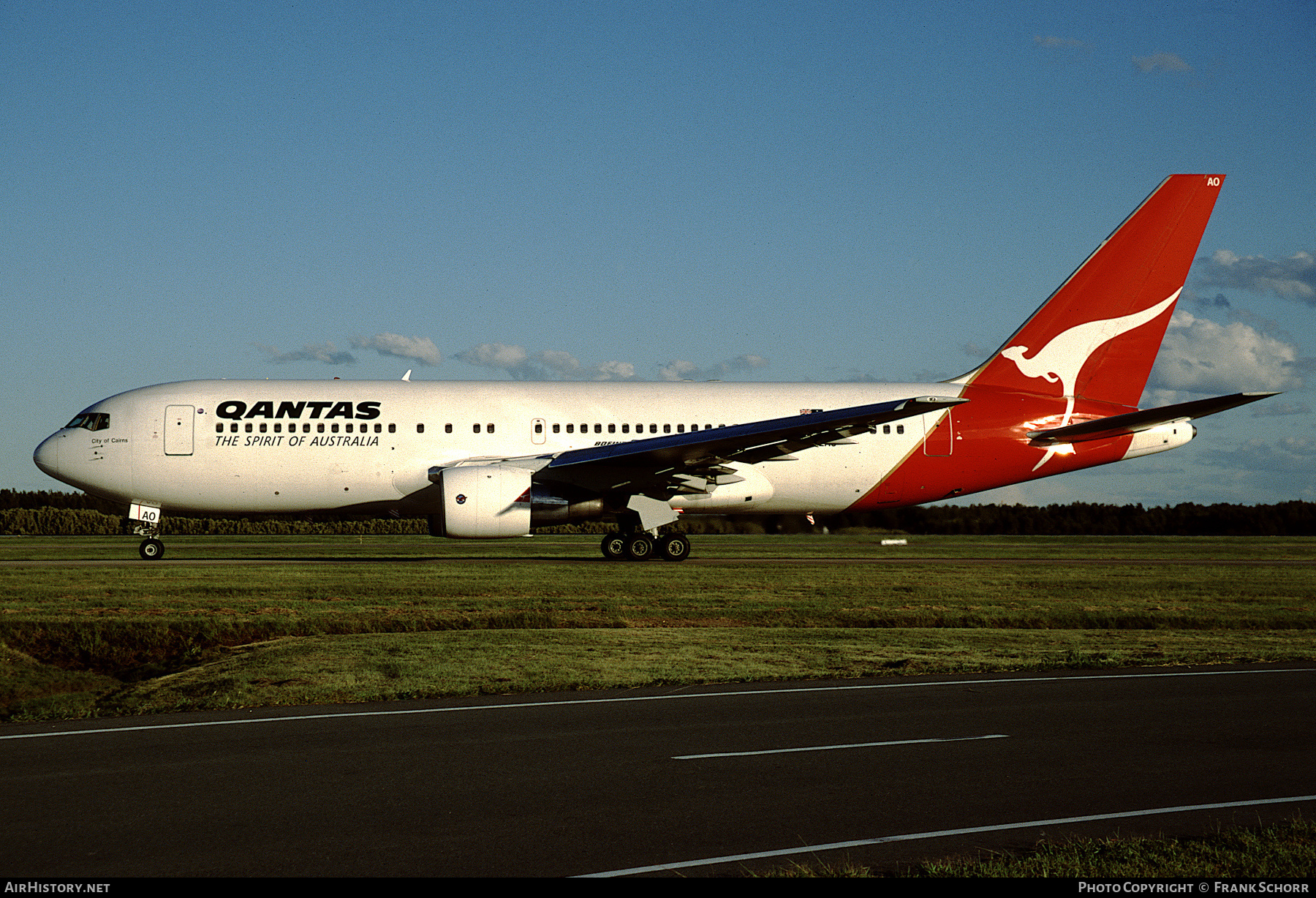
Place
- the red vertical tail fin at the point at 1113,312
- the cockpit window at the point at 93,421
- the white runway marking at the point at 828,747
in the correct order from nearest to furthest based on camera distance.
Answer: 1. the white runway marking at the point at 828,747
2. the cockpit window at the point at 93,421
3. the red vertical tail fin at the point at 1113,312

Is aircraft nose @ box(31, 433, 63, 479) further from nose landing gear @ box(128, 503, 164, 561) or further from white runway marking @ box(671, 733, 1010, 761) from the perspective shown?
white runway marking @ box(671, 733, 1010, 761)

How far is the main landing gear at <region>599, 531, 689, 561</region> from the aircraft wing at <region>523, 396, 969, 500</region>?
1.16 meters

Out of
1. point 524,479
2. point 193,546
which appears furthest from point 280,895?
point 193,546

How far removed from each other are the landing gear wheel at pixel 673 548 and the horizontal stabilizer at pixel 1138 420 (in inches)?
366

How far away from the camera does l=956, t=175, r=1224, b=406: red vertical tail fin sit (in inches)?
1172

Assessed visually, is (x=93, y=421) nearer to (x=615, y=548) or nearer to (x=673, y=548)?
(x=615, y=548)

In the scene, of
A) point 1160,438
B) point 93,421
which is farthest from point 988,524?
point 93,421

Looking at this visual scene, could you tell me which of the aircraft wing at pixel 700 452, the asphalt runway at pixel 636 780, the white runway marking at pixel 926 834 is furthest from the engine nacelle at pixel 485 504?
the white runway marking at pixel 926 834

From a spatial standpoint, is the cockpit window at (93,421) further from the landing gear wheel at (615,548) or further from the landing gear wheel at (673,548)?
the landing gear wheel at (673,548)

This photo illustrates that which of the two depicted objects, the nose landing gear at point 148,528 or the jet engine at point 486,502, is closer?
the jet engine at point 486,502

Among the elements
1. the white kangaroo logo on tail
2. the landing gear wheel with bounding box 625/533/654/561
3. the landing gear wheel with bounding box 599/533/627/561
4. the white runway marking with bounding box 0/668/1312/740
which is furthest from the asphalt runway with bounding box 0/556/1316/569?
the white runway marking with bounding box 0/668/1312/740

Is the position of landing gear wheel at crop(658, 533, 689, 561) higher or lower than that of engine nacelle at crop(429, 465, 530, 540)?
lower

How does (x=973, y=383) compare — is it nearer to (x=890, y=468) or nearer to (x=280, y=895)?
(x=890, y=468)

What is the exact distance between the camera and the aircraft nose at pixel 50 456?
2772 centimetres
